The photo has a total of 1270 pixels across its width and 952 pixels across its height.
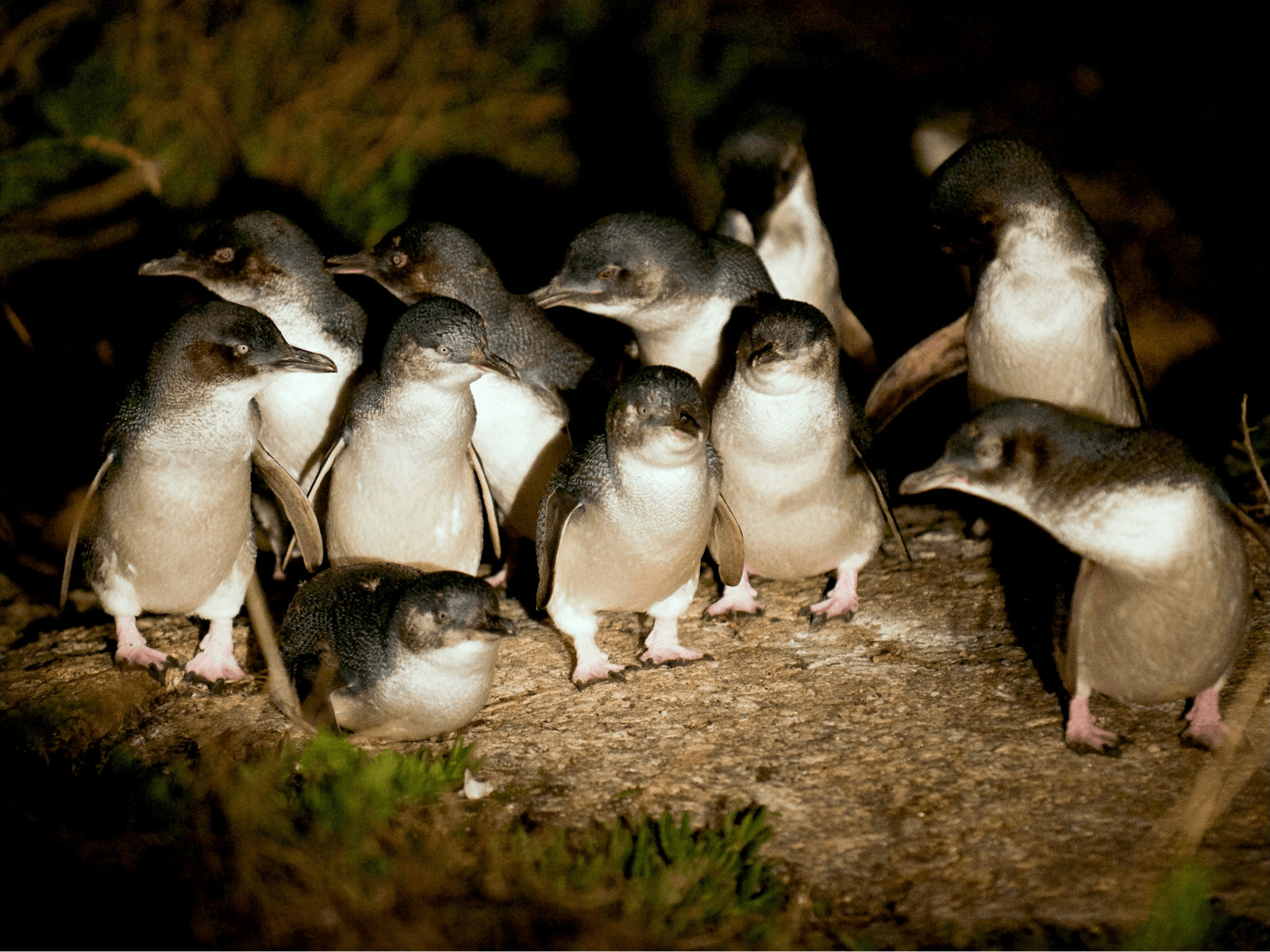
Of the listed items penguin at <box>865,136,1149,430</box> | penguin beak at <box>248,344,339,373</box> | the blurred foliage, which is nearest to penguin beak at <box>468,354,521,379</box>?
penguin beak at <box>248,344,339,373</box>

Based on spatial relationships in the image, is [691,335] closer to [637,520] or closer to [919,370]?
[919,370]

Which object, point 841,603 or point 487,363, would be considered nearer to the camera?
point 487,363

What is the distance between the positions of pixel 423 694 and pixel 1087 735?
174 cm

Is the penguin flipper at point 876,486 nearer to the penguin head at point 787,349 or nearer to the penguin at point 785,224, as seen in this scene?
the penguin head at point 787,349

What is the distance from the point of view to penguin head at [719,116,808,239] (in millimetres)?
5664

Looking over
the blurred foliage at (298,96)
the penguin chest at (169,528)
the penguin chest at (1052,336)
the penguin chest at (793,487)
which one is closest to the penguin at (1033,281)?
the penguin chest at (1052,336)

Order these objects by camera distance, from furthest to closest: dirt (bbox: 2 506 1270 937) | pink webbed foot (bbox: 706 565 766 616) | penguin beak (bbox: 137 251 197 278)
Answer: penguin beak (bbox: 137 251 197 278) < pink webbed foot (bbox: 706 565 766 616) < dirt (bbox: 2 506 1270 937)

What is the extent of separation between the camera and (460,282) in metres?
4.62

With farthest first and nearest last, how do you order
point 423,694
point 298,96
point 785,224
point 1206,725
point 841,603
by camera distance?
1. point 298,96
2. point 785,224
3. point 841,603
4. point 423,694
5. point 1206,725

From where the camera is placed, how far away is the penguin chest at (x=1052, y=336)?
4.52 m

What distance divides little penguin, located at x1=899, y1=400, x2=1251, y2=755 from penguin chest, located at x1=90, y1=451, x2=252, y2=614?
2.09 metres

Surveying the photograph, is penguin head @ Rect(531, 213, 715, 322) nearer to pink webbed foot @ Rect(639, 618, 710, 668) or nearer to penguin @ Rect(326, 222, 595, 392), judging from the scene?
penguin @ Rect(326, 222, 595, 392)

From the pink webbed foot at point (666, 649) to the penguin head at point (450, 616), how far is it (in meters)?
0.72

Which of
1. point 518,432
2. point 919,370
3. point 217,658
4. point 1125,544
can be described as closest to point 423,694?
point 217,658
